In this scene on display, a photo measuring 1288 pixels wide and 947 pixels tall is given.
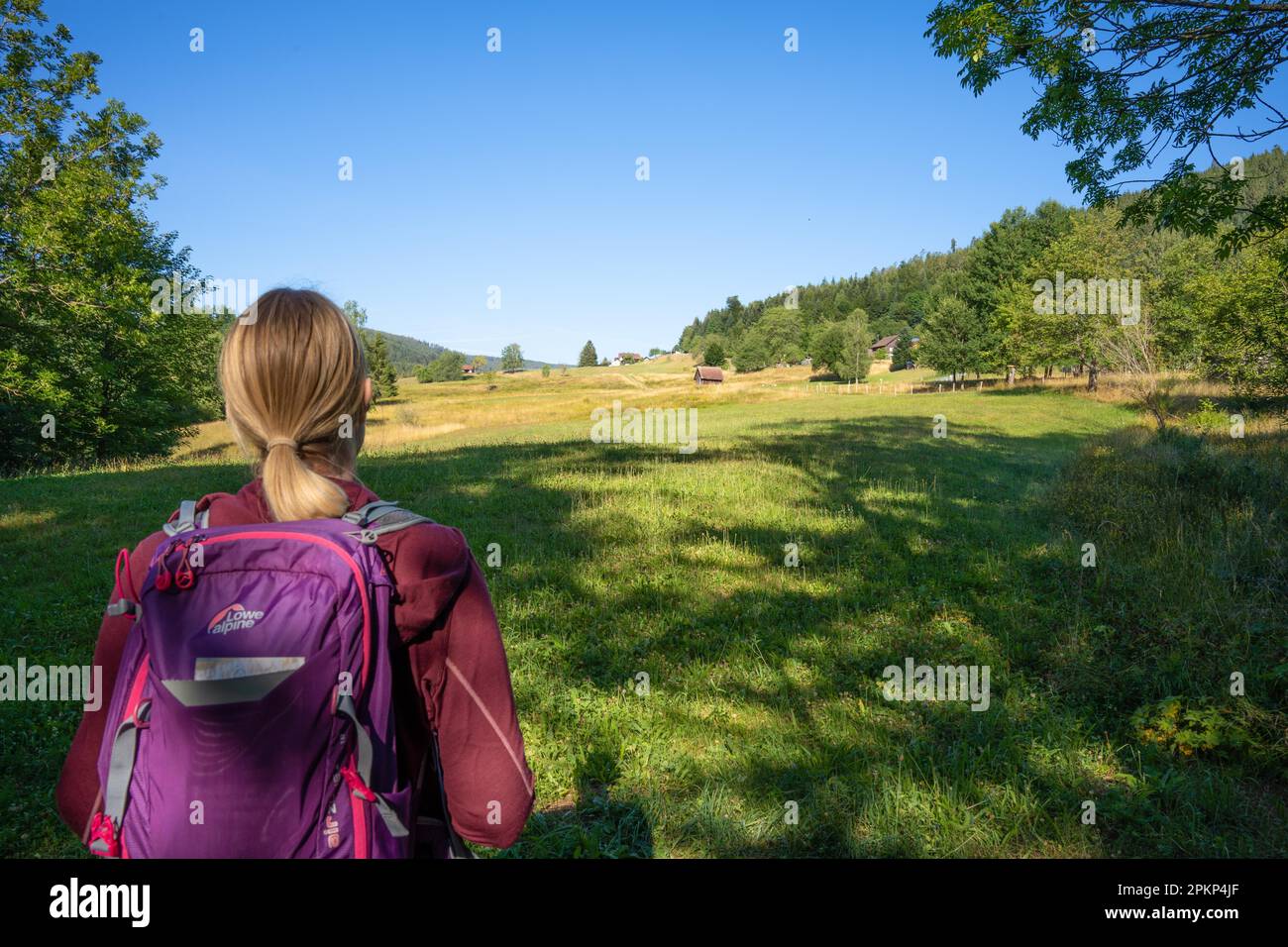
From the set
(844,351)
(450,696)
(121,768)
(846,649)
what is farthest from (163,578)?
(844,351)

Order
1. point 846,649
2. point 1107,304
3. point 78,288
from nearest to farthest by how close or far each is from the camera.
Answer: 1. point 846,649
2. point 78,288
3. point 1107,304

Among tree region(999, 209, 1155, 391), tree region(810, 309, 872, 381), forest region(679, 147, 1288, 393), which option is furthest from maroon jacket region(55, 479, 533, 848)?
tree region(810, 309, 872, 381)

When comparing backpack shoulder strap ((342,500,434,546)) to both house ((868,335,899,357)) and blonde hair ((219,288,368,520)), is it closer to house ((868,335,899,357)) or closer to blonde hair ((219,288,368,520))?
blonde hair ((219,288,368,520))

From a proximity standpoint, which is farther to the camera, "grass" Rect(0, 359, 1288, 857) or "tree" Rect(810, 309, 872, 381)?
"tree" Rect(810, 309, 872, 381)

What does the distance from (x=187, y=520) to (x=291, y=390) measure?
1.41 ft

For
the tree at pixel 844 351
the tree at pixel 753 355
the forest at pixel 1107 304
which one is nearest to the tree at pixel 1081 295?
the forest at pixel 1107 304

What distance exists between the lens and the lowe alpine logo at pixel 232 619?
1.46m

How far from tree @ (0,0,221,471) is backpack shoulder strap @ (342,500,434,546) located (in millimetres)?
21776

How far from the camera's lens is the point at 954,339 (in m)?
64.2

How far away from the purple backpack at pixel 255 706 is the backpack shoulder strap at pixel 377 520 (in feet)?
0.18

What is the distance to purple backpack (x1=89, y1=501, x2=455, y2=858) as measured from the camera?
4.71 feet

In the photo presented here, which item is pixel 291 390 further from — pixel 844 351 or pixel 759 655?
pixel 844 351
